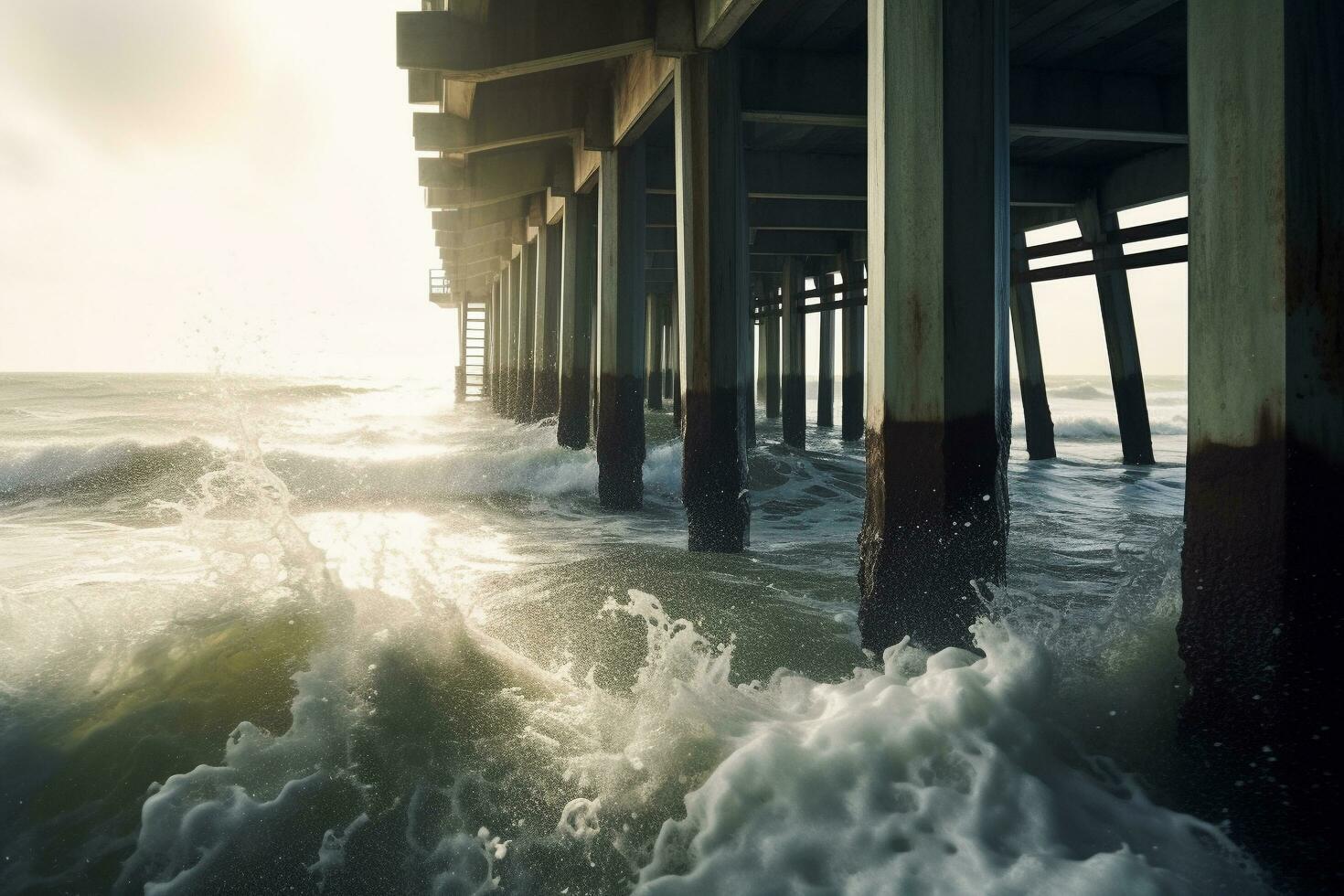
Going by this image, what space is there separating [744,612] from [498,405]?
2095 cm

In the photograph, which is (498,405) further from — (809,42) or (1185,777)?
(1185,777)

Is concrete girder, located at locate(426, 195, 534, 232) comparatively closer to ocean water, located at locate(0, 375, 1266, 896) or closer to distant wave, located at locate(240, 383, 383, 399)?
ocean water, located at locate(0, 375, 1266, 896)

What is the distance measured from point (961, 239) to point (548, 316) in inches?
448

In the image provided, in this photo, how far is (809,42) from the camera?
305 inches

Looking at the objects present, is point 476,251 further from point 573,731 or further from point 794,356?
point 573,731

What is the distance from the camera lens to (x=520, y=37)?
701cm

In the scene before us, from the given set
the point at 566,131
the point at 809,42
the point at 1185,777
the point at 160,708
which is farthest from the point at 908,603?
the point at 566,131

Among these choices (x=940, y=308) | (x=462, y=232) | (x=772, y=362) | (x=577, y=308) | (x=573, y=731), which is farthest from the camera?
(x=772, y=362)

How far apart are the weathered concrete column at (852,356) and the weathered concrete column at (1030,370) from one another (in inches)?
98.6

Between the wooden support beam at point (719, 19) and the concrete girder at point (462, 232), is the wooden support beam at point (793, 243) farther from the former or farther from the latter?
the wooden support beam at point (719, 19)

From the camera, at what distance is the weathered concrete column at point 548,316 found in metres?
14.1

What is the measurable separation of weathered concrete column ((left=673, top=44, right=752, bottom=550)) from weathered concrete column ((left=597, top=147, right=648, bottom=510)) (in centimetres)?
218

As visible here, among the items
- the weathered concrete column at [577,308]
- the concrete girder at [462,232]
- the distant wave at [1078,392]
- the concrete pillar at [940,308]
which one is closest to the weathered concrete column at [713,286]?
the concrete pillar at [940,308]

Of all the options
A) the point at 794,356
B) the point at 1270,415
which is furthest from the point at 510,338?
the point at 1270,415
